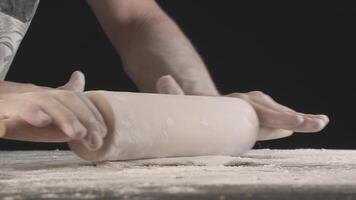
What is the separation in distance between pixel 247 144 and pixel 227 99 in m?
0.09

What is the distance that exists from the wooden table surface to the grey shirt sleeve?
1.15ft

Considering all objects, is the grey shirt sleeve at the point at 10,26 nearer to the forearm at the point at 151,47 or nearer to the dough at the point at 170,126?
the forearm at the point at 151,47

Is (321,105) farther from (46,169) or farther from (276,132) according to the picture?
(46,169)

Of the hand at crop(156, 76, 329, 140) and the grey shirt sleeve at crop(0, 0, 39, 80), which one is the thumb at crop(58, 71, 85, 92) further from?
the grey shirt sleeve at crop(0, 0, 39, 80)

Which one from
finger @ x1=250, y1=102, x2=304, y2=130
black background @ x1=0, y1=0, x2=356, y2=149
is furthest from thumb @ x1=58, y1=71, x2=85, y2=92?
black background @ x1=0, y1=0, x2=356, y2=149

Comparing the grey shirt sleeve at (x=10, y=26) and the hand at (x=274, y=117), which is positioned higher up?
the grey shirt sleeve at (x=10, y=26)

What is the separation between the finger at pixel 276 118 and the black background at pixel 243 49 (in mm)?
1016

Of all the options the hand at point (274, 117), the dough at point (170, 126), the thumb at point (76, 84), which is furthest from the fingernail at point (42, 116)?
the hand at point (274, 117)

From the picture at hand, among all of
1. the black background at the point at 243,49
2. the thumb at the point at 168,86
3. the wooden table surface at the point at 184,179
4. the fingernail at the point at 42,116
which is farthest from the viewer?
the black background at the point at 243,49

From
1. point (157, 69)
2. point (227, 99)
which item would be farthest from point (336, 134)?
point (227, 99)

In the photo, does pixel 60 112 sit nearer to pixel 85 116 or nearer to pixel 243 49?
pixel 85 116

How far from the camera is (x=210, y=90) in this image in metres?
1.49

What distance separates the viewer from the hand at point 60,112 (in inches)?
36.7

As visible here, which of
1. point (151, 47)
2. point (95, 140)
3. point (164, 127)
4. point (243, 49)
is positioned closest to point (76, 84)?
point (164, 127)
